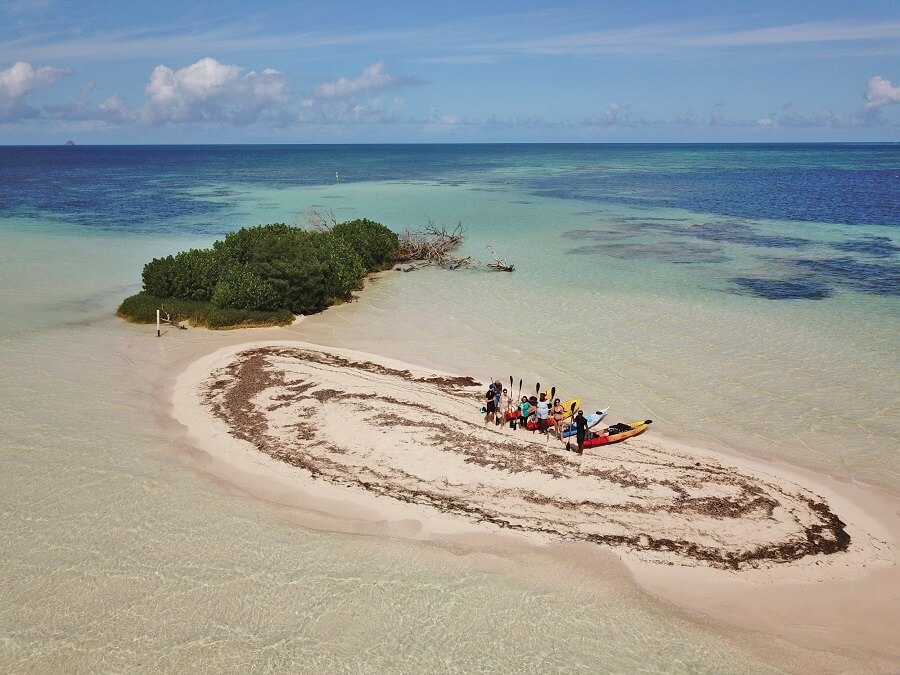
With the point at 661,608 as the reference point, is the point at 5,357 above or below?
above

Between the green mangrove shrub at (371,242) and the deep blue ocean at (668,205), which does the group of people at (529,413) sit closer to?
the deep blue ocean at (668,205)

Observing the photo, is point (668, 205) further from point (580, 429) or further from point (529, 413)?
point (580, 429)

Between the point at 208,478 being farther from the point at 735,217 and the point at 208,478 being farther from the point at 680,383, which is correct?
the point at 735,217

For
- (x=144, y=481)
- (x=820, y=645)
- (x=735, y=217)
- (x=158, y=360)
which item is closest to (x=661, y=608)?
(x=820, y=645)

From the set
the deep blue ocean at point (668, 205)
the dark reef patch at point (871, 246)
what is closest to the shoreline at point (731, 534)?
the deep blue ocean at point (668, 205)

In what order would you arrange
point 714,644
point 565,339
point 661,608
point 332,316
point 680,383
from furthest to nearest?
point 332,316
point 565,339
point 680,383
point 661,608
point 714,644

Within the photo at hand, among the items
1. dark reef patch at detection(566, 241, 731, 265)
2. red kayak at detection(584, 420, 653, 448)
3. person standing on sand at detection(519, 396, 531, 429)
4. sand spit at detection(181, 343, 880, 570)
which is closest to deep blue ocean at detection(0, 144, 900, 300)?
dark reef patch at detection(566, 241, 731, 265)
